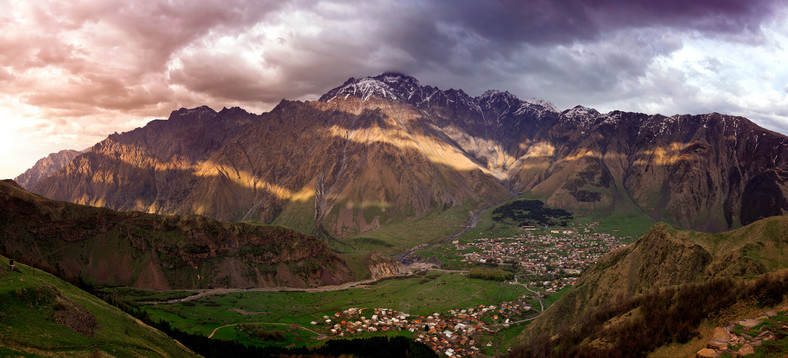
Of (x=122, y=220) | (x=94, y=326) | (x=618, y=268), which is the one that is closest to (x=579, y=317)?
(x=618, y=268)

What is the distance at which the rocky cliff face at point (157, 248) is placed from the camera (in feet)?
493

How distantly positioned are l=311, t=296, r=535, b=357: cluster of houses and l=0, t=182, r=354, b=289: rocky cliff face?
60072mm

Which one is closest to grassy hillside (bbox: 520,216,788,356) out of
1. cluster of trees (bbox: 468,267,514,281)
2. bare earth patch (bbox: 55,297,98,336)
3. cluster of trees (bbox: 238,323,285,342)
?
cluster of trees (bbox: 238,323,285,342)

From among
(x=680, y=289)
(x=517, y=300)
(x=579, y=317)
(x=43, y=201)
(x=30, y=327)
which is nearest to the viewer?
(x=30, y=327)

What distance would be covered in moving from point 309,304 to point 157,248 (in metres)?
71.8

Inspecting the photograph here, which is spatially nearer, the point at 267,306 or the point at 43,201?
the point at 267,306

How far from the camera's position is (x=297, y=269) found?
186 m

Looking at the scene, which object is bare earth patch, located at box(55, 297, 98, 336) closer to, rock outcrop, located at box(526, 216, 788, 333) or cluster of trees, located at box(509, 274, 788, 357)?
cluster of trees, located at box(509, 274, 788, 357)

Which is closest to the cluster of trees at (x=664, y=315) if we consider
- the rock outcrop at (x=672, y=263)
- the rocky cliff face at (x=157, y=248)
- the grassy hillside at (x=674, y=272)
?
the grassy hillside at (x=674, y=272)

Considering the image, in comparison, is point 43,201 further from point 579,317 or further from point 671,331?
point 671,331

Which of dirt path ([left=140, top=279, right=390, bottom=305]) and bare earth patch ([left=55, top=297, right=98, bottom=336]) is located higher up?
bare earth patch ([left=55, top=297, right=98, bottom=336])

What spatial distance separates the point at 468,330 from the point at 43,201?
563 ft

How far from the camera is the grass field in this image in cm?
11564

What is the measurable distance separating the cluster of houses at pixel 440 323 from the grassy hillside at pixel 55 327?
6990 cm
